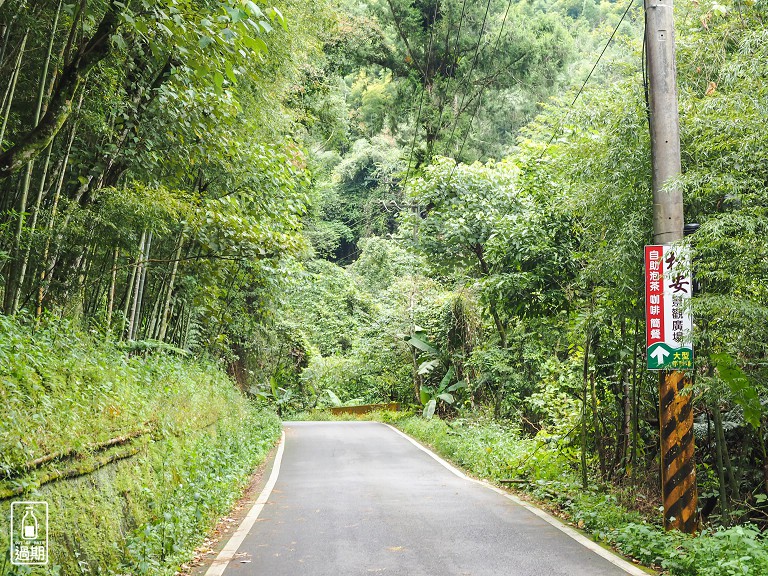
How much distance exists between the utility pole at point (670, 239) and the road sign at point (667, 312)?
0.20 metres

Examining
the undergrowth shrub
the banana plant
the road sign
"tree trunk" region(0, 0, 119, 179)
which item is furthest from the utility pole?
the banana plant

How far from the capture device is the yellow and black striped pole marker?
643 cm

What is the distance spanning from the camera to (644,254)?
22.4ft

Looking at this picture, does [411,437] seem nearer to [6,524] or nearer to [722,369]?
[722,369]

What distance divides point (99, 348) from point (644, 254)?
20.2ft

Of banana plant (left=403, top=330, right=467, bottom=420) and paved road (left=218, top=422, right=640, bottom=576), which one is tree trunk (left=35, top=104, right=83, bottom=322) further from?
banana plant (left=403, top=330, right=467, bottom=420)

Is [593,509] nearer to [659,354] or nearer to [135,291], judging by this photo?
[659,354]

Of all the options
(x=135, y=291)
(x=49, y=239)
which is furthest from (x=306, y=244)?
(x=49, y=239)

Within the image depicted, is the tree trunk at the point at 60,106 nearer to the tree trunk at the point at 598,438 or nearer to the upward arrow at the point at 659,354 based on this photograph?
the upward arrow at the point at 659,354

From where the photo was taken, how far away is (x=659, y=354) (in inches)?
256

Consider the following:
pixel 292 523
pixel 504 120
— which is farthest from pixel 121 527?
pixel 504 120

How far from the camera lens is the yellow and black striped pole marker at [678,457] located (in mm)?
6426

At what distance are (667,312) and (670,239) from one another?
2.27ft

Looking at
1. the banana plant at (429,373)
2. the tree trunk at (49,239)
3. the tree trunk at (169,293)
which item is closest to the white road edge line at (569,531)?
the tree trunk at (169,293)
